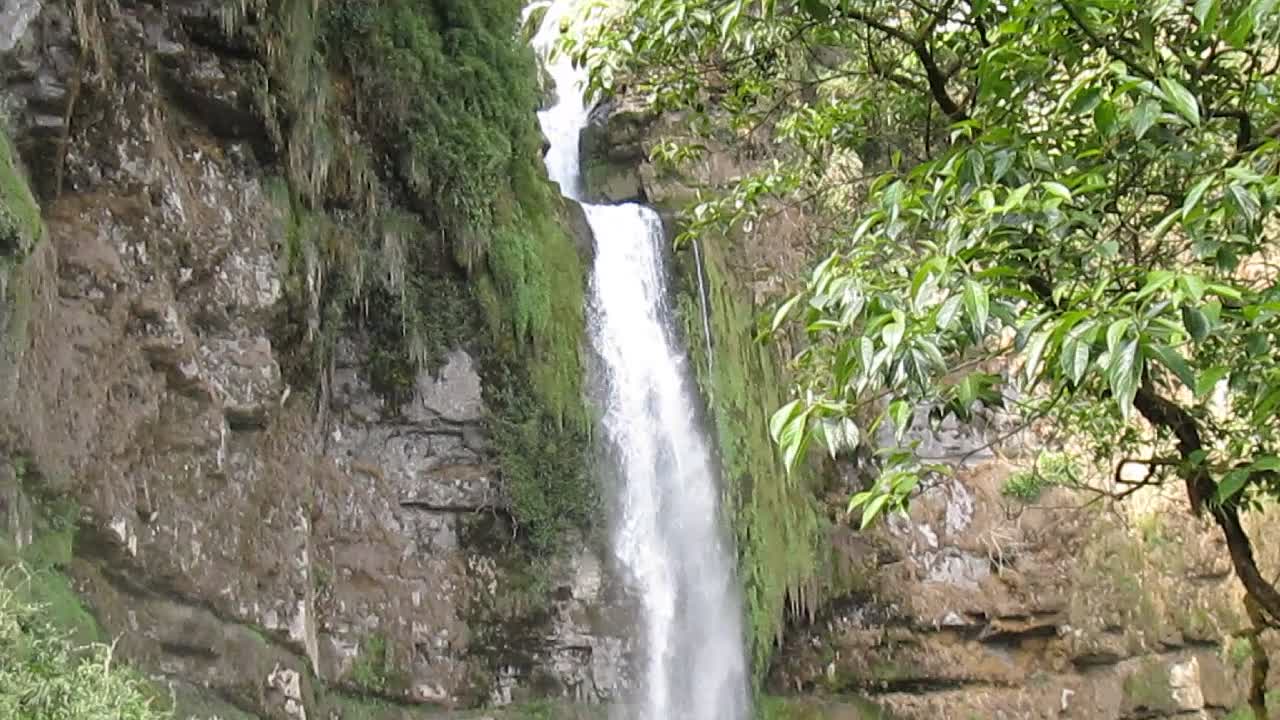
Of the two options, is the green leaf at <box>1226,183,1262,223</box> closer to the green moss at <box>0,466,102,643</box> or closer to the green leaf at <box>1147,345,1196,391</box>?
the green leaf at <box>1147,345,1196,391</box>

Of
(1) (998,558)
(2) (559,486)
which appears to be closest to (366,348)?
(2) (559,486)

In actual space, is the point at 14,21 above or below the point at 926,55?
above

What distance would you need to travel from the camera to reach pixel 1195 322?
88.7 inches

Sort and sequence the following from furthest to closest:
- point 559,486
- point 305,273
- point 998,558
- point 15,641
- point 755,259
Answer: point 755,259
point 998,558
point 559,486
point 305,273
point 15,641

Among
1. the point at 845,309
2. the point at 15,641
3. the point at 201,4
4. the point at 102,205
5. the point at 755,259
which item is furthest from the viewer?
the point at 755,259

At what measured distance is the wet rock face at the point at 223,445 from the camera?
19.1ft

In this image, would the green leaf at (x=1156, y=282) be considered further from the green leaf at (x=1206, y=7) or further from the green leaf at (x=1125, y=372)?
the green leaf at (x=1206, y=7)

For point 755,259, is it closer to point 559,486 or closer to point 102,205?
point 559,486

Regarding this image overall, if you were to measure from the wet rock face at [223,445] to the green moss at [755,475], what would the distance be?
1824mm

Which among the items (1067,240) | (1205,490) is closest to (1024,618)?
(1205,490)

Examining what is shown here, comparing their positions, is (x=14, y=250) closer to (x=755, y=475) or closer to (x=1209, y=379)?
(x=1209, y=379)

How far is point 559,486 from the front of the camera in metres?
9.84

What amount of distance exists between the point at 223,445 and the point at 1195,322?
20.9ft

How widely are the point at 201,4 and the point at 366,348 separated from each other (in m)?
3.18
